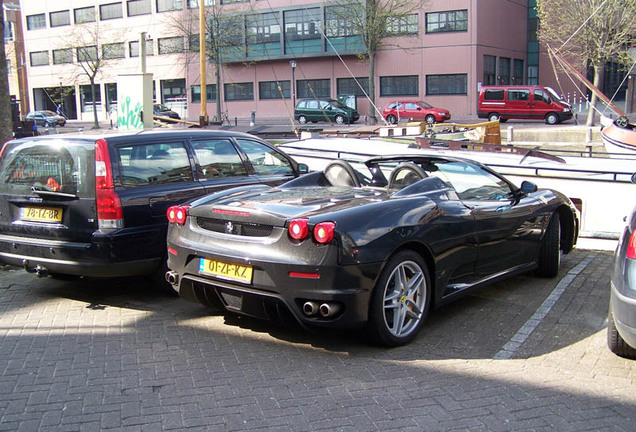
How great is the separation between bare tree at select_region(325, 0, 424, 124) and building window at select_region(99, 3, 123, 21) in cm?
2504

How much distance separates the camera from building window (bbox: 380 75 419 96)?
160 ft

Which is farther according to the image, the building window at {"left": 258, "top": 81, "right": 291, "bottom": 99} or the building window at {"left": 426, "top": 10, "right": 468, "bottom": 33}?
the building window at {"left": 258, "top": 81, "right": 291, "bottom": 99}

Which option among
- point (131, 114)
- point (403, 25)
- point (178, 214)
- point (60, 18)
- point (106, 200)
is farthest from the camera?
point (60, 18)

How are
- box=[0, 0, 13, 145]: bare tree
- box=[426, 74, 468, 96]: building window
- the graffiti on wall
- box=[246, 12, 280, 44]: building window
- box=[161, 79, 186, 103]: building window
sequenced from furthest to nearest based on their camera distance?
1. box=[161, 79, 186, 103]: building window
2. box=[246, 12, 280, 44]: building window
3. box=[426, 74, 468, 96]: building window
4. the graffiti on wall
5. box=[0, 0, 13, 145]: bare tree

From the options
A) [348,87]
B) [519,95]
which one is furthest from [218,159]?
[348,87]

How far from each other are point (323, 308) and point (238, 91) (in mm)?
54733

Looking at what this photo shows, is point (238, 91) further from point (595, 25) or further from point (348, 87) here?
point (595, 25)

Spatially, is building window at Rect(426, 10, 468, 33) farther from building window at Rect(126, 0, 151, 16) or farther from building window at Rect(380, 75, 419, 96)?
building window at Rect(126, 0, 151, 16)

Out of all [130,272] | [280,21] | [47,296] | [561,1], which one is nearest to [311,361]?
[130,272]

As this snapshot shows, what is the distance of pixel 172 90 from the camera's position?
60.8 m

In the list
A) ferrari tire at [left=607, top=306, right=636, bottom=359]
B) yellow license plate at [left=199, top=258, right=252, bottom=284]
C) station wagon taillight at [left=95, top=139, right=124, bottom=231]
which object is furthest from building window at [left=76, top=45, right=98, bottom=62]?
ferrari tire at [left=607, top=306, right=636, bottom=359]

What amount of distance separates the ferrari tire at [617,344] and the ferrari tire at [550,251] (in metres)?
2.17

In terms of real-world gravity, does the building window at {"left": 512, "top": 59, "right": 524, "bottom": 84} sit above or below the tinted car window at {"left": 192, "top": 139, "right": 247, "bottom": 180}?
above

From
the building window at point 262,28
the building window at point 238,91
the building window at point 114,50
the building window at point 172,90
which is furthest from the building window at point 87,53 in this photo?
the building window at point 262,28
